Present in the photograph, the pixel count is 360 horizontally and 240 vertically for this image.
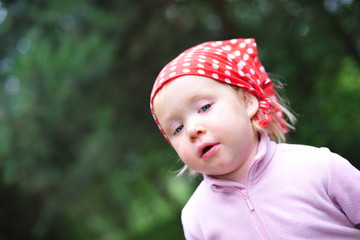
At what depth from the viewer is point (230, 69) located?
200 centimetres

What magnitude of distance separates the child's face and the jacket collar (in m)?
0.05

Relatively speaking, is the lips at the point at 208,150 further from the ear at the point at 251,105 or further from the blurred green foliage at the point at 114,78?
the blurred green foliage at the point at 114,78

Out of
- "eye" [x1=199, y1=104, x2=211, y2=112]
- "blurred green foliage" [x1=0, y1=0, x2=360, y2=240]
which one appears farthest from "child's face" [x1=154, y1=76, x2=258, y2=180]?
"blurred green foliage" [x1=0, y1=0, x2=360, y2=240]

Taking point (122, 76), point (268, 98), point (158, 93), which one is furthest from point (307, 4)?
point (158, 93)

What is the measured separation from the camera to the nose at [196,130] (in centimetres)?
184

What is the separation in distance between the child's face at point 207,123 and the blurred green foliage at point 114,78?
3.19 meters

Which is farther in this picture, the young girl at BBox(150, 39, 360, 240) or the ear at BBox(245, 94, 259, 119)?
the ear at BBox(245, 94, 259, 119)

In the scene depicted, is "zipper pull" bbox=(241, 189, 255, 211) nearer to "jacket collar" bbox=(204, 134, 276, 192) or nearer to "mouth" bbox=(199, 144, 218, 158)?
"jacket collar" bbox=(204, 134, 276, 192)

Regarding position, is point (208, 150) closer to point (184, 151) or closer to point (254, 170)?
point (184, 151)

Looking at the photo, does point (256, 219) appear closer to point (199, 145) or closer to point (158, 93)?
point (199, 145)

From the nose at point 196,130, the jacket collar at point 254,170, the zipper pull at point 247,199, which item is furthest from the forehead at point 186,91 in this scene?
the zipper pull at point 247,199

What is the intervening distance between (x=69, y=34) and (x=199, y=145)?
435cm

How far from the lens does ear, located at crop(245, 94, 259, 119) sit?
1992 millimetres

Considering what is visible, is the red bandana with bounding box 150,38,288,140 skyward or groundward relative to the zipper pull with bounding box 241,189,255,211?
skyward
